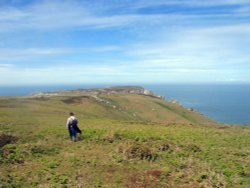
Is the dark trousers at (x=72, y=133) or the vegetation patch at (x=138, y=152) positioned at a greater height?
the dark trousers at (x=72, y=133)

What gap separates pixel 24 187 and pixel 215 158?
13.3 meters

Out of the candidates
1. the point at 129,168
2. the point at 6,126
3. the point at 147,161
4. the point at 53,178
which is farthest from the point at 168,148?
the point at 6,126

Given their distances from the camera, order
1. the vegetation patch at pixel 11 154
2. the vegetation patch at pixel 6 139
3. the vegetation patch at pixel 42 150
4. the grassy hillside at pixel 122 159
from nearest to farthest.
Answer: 1. the grassy hillside at pixel 122 159
2. the vegetation patch at pixel 11 154
3. the vegetation patch at pixel 42 150
4. the vegetation patch at pixel 6 139

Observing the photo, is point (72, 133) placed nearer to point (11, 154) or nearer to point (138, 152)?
point (11, 154)

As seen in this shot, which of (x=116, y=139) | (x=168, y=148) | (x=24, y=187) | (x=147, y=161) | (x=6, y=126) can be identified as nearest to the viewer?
(x=24, y=187)

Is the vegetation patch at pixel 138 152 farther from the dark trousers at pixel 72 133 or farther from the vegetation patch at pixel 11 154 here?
the vegetation patch at pixel 11 154

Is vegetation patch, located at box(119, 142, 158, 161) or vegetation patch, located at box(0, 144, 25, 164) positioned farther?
vegetation patch, located at box(119, 142, 158, 161)

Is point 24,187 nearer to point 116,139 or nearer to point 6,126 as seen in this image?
point 116,139

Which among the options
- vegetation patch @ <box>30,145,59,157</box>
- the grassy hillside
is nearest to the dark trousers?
the grassy hillside

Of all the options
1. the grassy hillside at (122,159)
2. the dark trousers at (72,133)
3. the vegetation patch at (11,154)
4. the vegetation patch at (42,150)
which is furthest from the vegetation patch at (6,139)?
the dark trousers at (72,133)

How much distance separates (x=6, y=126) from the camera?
3284 cm

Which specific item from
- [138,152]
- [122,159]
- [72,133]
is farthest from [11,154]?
[138,152]

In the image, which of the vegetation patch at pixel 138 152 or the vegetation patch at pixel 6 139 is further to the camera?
the vegetation patch at pixel 6 139

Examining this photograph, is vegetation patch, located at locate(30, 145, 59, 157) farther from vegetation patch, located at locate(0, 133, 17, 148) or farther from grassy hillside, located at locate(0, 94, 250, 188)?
vegetation patch, located at locate(0, 133, 17, 148)
